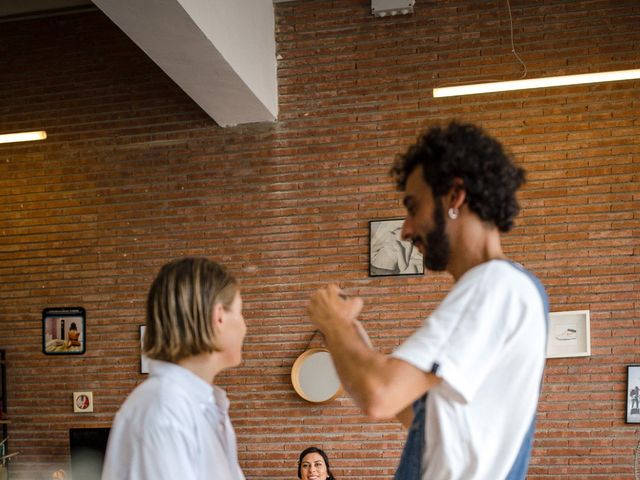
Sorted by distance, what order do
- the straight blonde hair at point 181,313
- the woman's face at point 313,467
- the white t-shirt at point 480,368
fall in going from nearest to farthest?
the white t-shirt at point 480,368 < the straight blonde hair at point 181,313 < the woman's face at point 313,467

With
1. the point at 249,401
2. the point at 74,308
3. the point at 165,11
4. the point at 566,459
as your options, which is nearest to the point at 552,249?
the point at 566,459

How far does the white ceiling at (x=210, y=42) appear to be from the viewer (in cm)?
447

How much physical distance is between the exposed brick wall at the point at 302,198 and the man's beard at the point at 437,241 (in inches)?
180

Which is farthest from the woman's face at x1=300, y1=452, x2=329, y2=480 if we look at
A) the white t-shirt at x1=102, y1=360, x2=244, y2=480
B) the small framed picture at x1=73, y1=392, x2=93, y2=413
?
the white t-shirt at x1=102, y1=360, x2=244, y2=480

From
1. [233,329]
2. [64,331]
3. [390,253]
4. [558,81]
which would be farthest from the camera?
[64,331]

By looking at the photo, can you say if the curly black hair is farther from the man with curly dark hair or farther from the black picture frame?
the black picture frame

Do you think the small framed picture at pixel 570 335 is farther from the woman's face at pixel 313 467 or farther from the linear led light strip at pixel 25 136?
the linear led light strip at pixel 25 136

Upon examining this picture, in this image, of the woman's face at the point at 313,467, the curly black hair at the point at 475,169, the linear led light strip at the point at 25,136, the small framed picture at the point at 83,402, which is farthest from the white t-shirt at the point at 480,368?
the small framed picture at the point at 83,402

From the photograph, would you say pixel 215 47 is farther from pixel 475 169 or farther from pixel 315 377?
pixel 475 169

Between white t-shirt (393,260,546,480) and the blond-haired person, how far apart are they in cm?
49

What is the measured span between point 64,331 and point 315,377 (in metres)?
2.43

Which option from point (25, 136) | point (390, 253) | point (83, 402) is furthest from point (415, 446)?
point (83, 402)

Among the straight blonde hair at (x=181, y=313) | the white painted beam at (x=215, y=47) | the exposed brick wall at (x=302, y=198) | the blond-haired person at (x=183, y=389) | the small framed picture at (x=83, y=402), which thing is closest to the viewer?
the blond-haired person at (x=183, y=389)

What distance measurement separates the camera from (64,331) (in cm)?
687
